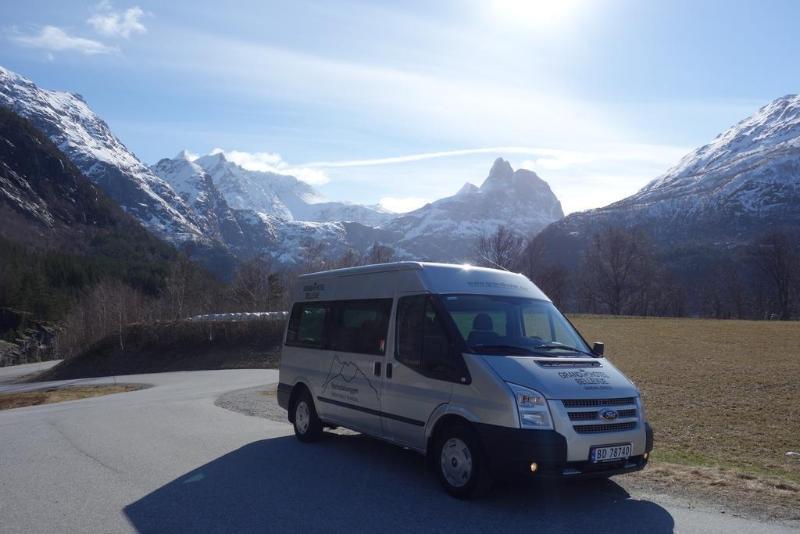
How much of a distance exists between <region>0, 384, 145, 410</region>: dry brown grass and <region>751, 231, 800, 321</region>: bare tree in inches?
2908

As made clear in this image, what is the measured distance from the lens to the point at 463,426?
719 centimetres

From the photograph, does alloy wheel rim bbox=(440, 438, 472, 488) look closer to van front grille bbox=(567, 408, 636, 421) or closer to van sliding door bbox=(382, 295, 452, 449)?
van sliding door bbox=(382, 295, 452, 449)

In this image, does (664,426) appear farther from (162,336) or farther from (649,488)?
(162,336)

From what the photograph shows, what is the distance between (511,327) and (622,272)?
267 feet

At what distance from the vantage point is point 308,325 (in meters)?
11.0

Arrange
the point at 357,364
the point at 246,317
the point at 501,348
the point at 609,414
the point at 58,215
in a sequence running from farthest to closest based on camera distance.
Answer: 1. the point at 58,215
2. the point at 246,317
3. the point at 357,364
4. the point at 501,348
5. the point at 609,414

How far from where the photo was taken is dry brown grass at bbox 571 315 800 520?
30.5ft

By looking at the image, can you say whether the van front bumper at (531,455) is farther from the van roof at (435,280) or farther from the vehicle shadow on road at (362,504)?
the van roof at (435,280)

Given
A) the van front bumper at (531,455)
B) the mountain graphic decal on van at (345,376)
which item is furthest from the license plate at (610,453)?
the mountain graphic decal on van at (345,376)

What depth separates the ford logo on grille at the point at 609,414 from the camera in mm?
6883

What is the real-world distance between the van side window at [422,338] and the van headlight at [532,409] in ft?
3.32

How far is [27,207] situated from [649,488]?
184m

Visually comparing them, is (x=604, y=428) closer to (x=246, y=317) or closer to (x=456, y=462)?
(x=456, y=462)

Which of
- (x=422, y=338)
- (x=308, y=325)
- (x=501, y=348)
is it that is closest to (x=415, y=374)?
(x=422, y=338)
